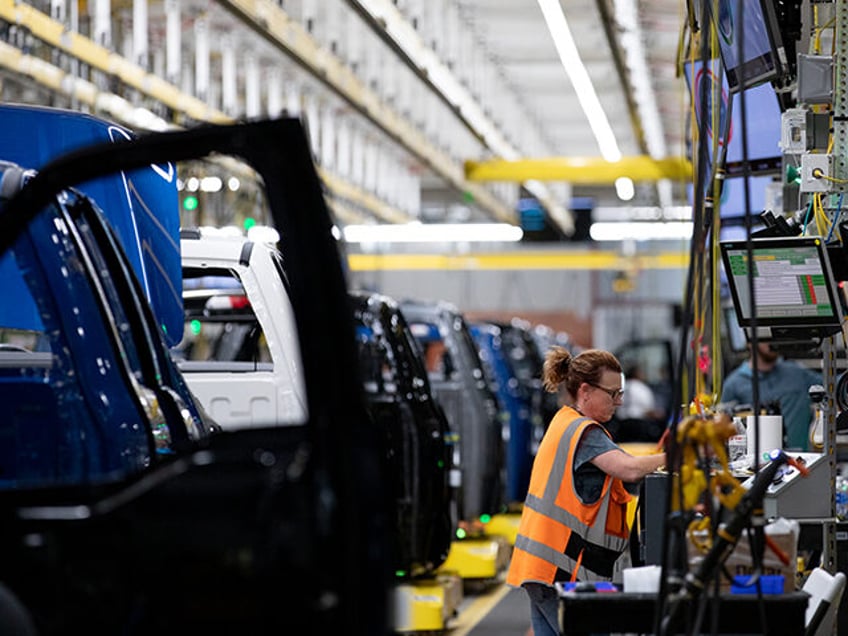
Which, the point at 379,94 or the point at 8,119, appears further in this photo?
the point at 379,94

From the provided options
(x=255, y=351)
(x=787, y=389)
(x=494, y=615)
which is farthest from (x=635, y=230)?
(x=255, y=351)

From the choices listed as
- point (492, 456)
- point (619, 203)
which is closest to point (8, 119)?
point (492, 456)

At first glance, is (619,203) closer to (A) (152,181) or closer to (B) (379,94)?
(B) (379,94)

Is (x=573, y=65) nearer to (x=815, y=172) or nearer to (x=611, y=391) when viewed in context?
(x=815, y=172)

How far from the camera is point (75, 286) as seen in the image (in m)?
3.89

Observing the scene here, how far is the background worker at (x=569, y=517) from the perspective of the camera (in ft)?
19.0

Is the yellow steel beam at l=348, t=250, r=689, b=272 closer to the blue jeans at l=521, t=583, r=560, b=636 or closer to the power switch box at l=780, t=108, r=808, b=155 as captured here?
the power switch box at l=780, t=108, r=808, b=155

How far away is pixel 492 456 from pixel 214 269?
5176 millimetres

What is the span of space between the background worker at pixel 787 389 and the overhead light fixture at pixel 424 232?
40.1ft

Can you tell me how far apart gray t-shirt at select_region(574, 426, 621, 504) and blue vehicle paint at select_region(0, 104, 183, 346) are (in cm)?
162

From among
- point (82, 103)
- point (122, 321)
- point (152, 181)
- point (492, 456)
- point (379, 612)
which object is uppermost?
Answer: point (82, 103)

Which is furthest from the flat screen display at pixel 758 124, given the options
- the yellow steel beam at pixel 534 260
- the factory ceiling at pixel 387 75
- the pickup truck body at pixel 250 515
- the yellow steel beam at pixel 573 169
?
the yellow steel beam at pixel 534 260

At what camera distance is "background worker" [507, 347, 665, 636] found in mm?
5801

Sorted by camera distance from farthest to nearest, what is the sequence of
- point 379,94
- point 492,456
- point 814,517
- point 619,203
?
point 619,203 < point 379,94 < point 492,456 < point 814,517
